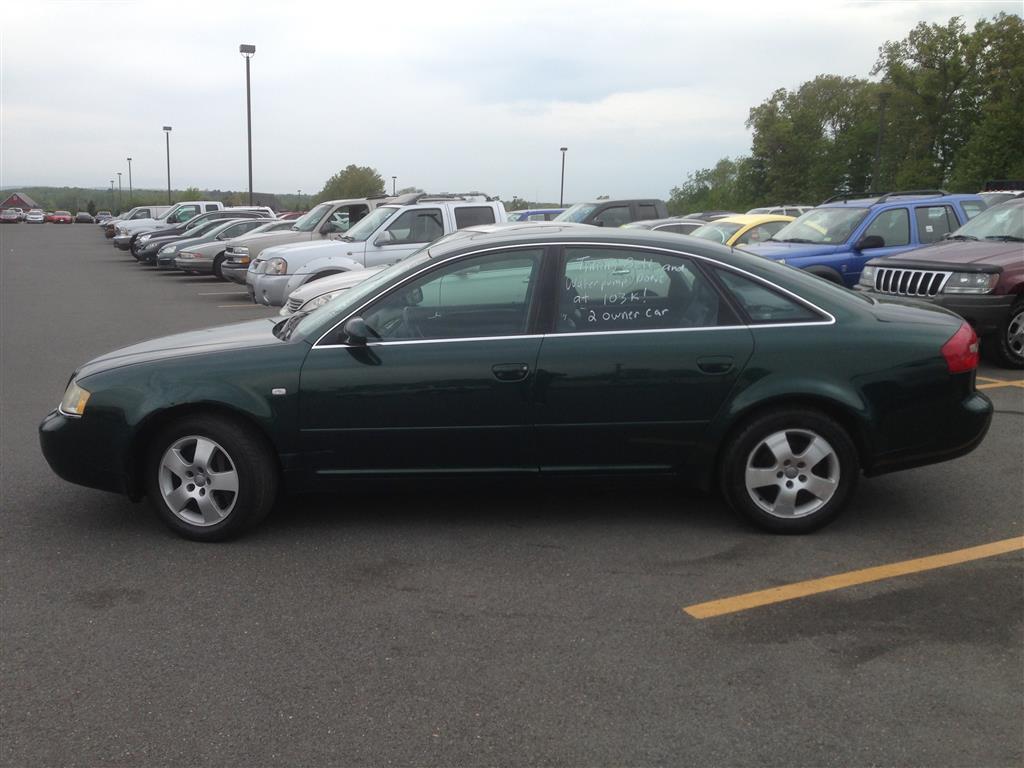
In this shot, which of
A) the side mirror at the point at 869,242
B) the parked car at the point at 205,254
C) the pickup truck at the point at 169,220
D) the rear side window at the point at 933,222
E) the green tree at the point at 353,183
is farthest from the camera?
the green tree at the point at 353,183

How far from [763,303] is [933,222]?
859 cm

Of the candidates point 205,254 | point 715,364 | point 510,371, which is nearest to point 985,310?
point 715,364

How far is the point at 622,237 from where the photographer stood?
5262mm

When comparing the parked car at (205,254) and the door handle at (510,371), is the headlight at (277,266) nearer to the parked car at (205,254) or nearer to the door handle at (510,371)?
the parked car at (205,254)

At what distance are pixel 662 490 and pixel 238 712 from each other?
3.11 meters

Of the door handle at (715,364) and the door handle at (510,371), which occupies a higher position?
the door handle at (715,364)

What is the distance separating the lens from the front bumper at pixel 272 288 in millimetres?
15078

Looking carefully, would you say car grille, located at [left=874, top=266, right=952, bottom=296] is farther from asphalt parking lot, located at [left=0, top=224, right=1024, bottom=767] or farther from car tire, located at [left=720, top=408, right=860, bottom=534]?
car tire, located at [left=720, top=408, right=860, bottom=534]

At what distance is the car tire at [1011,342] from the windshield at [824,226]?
309cm

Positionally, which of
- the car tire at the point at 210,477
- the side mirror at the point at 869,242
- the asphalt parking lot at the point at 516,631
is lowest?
the asphalt parking lot at the point at 516,631

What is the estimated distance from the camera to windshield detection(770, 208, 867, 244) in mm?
12469

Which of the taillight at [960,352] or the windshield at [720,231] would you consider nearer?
the taillight at [960,352]

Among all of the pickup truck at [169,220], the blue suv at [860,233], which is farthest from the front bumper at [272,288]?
the pickup truck at [169,220]

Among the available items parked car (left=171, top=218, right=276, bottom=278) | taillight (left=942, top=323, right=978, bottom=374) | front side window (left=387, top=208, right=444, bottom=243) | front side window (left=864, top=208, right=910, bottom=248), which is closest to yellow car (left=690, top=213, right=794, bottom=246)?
front side window (left=864, top=208, right=910, bottom=248)
